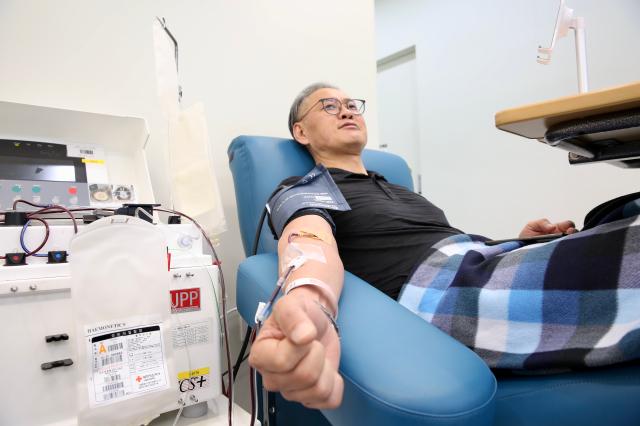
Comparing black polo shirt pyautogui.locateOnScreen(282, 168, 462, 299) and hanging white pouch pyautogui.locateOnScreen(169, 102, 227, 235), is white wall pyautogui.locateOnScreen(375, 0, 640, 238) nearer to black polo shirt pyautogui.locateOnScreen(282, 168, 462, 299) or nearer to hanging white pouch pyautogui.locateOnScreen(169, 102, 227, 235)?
black polo shirt pyautogui.locateOnScreen(282, 168, 462, 299)

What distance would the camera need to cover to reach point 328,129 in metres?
1.17

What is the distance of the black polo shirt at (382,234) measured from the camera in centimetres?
79

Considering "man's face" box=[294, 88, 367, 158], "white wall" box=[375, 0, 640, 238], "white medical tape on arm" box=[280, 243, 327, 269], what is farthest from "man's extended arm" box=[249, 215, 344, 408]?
"white wall" box=[375, 0, 640, 238]

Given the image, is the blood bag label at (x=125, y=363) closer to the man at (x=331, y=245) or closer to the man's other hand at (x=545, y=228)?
the man at (x=331, y=245)

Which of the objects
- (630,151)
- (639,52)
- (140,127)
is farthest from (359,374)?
(639,52)

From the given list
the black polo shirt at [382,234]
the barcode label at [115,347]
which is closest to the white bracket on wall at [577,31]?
the black polo shirt at [382,234]

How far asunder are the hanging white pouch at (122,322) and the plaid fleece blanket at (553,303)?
47 cm

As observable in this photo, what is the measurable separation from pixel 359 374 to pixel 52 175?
0.97 metres

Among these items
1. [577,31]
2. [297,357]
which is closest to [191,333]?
[297,357]

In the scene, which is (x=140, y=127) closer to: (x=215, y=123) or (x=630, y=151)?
(x=215, y=123)

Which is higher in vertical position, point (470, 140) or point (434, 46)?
point (434, 46)

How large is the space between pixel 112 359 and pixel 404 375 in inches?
18.8

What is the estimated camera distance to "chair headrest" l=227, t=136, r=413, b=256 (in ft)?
3.27

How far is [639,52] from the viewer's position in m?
1.95
